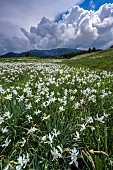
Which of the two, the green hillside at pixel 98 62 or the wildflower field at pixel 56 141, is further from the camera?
the green hillside at pixel 98 62

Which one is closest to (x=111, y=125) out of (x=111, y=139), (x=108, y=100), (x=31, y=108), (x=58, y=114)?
(x=111, y=139)

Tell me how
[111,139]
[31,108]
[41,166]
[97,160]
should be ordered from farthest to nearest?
[31,108] → [111,139] → [41,166] → [97,160]

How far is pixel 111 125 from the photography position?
449 cm

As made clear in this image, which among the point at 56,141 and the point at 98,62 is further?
the point at 98,62

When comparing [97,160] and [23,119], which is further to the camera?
[23,119]

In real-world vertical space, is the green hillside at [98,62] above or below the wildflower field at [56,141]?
below

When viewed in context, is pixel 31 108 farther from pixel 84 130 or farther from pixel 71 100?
pixel 84 130

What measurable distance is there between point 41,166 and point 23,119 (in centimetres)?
153

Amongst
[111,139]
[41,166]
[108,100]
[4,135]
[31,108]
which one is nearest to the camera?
[41,166]

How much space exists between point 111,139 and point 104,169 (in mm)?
755

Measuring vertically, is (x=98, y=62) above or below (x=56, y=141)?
below

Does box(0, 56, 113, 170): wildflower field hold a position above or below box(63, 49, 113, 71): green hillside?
above

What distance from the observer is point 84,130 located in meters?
3.96

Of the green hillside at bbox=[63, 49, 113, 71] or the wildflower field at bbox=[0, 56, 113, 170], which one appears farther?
the green hillside at bbox=[63, 49, 113, 71]
